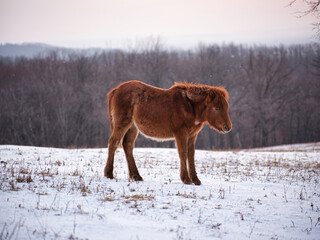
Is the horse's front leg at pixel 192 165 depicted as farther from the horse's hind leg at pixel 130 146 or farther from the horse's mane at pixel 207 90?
the horse's hind leg at pixel 130 146

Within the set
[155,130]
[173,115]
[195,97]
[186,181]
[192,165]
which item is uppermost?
[195,97]

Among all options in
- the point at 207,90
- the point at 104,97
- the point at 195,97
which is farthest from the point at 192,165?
the point at 104,97

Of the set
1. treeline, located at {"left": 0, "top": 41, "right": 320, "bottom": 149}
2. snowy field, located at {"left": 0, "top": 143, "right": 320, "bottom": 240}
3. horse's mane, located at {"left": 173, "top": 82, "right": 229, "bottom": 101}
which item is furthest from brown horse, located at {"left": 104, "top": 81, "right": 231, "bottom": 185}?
treeline, located at {"left": 0, "top": 41, "right": 320, "bottom": 149}

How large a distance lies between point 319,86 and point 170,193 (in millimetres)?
55422

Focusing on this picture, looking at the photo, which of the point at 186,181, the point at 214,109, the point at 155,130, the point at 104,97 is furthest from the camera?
the point at 104,97

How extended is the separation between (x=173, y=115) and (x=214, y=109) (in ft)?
3.31

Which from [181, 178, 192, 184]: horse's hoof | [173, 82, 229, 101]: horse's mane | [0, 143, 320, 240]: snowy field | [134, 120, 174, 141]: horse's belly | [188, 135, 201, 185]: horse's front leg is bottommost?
[0, 143, 320, 240]: snowy field

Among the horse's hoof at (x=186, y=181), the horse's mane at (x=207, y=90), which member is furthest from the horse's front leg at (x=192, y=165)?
the horse's mane at (x=207, y=90)

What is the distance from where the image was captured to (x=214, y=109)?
665cm

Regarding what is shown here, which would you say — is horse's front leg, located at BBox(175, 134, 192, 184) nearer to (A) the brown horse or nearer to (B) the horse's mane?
(A) the brown horse

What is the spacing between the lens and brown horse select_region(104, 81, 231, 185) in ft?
21.7

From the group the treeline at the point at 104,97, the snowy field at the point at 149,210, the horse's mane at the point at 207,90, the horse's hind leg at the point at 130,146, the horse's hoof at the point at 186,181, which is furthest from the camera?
the treeline at the point at 104,97

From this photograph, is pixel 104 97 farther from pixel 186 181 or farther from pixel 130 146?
pixel 186 181

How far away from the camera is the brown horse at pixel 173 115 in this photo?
21.7ft
